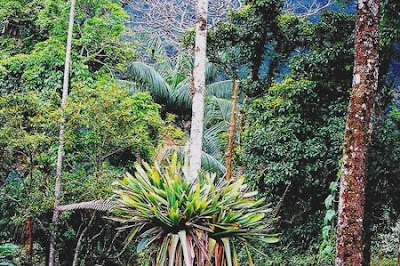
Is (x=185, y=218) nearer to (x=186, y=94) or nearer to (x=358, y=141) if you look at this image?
(x=358, y=141)

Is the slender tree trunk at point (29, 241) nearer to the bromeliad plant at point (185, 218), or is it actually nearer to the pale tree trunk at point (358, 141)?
the bromeliad plant at point (185, 218)

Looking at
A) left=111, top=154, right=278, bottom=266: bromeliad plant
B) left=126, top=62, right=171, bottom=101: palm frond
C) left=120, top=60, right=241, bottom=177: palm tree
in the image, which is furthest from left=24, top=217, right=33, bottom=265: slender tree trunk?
left=126, top=62, right=171, bottom=101: palm frond

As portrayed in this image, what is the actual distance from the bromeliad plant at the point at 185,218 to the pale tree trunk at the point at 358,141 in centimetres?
75

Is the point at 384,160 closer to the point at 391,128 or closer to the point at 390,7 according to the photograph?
the point at 391,128

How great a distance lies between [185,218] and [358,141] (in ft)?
5.79

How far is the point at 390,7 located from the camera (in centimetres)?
672

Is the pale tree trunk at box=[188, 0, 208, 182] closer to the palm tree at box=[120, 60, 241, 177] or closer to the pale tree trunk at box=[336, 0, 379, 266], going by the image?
the pale tree trunk at box=[336, 0, 379, 266]

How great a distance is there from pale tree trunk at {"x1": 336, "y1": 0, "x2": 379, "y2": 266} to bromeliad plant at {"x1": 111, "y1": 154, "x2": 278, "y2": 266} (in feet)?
2.46

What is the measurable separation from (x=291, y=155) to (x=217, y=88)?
688cm

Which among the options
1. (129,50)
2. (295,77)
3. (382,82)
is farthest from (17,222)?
(382,82)

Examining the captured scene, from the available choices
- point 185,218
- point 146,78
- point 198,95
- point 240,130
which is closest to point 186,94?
point 146,78

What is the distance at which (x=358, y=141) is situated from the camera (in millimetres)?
4691

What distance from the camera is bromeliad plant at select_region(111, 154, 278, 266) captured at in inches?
183

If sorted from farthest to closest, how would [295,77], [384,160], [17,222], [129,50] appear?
[129,50] < [295,77] < [17,222] < [384,160]
